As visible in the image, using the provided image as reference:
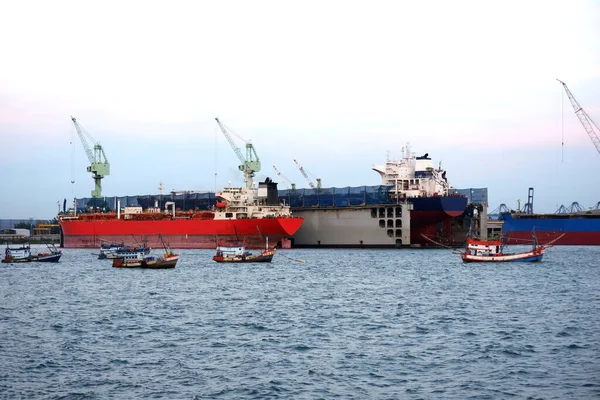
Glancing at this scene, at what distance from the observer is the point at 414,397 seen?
74.3 ft

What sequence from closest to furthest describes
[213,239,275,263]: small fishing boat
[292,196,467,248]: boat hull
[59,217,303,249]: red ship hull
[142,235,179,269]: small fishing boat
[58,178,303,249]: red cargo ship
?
1. [142,235,179,269]: small fishing boat
2. [213,239,275,263]: small fishing boat
3. [59,217,303,249]: red ship hull
4. [58,178,303,249]: red cargo ship
5. [292,196,467,248]: boat hull

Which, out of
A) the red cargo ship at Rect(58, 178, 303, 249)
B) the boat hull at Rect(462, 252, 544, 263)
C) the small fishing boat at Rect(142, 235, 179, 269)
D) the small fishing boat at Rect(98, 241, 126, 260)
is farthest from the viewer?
the red cargo ship at Rect(58, 178, 303, 249)

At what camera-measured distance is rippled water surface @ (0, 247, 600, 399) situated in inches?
943

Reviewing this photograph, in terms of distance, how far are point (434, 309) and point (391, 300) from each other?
450 centimetres

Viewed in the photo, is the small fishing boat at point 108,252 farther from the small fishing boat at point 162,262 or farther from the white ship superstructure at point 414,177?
the white ship superstructure at point 414,177

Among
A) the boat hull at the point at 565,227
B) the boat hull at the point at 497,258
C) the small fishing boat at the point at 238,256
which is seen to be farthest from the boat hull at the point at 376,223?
the small fishing boat at the point at 238,256

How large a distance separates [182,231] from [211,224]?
5572mm

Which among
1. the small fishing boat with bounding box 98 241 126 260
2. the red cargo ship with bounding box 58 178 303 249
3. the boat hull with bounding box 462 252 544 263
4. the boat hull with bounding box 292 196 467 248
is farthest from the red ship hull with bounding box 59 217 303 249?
the boat hull with bounding box 462 252 544 263

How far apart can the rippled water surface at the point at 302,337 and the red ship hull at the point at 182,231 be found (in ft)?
130

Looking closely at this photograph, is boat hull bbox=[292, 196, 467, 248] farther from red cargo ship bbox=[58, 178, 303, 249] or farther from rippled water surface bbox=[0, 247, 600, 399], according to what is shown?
rippled water surface bbox=[0, 247, 600, 399]

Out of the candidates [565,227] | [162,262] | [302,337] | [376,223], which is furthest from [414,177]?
[302,337]

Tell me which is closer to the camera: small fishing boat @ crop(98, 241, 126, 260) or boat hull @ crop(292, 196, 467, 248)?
small fishing boat @ crop(98, 241, 126, 260)

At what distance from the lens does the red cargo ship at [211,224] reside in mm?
99625

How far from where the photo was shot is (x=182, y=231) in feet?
351
